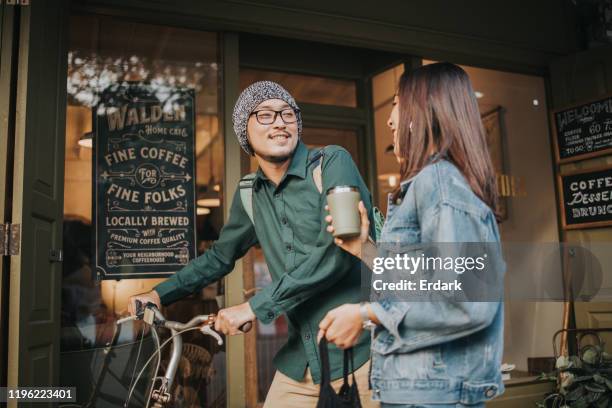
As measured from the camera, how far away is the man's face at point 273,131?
214cm

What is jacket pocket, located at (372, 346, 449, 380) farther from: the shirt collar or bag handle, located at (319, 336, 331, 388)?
the shirt collar

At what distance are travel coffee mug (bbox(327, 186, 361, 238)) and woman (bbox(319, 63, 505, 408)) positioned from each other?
0.11m

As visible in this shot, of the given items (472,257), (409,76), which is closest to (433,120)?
(409,76)

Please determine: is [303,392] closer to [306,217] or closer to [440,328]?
[306,217]

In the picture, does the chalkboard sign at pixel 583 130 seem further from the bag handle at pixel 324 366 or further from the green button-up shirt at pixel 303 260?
the bag handle at pixel 324 366

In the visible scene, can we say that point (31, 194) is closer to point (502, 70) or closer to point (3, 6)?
point (3, 6)

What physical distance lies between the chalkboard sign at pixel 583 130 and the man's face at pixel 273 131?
2995 millimetres

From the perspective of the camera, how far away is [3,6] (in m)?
2.65

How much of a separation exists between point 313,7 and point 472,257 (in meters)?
2.92

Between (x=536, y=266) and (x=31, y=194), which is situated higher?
(x=31, y=194)

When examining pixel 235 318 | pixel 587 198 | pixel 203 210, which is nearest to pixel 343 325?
pixel 235 318

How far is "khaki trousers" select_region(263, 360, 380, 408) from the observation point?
6.55 feet

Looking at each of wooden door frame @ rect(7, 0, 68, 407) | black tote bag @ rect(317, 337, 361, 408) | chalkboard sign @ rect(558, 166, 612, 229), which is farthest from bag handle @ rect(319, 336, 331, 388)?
chalkboard sign @ rect(558, 166, 612, 229)

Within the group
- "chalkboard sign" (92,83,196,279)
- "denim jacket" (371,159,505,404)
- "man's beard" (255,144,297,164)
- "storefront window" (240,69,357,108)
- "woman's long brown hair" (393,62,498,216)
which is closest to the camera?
"denim jacket" (371,159,505,404)
